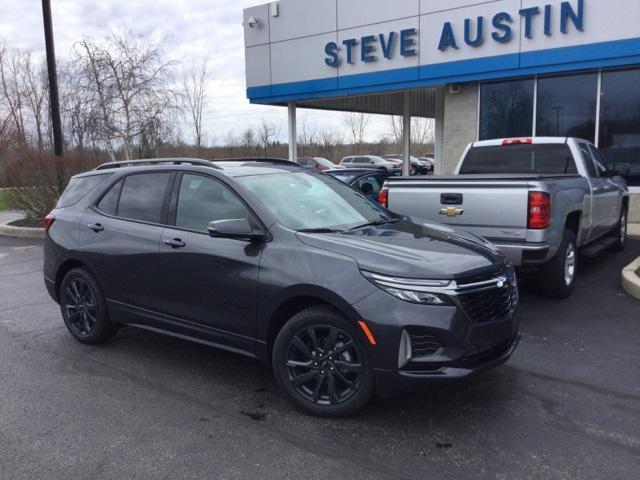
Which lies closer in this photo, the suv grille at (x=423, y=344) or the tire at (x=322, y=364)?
the suv grille at (x=423, y=344)

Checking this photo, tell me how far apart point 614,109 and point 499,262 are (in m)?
9.98

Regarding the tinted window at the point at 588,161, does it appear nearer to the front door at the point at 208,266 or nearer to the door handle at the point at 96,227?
the front door at the point at 208,266

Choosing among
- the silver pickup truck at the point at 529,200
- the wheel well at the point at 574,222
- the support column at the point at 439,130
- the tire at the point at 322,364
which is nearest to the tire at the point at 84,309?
the tire at the point at 322,364

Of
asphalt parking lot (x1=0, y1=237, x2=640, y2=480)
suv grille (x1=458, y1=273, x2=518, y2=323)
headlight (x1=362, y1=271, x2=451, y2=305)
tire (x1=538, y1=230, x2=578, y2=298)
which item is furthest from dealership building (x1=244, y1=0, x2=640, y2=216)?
headlight (x1=362, y1=271, x2=451, y2=305)

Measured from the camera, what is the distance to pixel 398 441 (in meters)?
3.45

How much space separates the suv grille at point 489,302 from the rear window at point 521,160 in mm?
4355

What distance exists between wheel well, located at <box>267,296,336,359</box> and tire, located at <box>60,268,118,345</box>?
6.54 feet

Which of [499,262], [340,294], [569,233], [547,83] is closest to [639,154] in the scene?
[547,83]

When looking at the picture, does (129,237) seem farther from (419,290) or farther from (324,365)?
(419,290)

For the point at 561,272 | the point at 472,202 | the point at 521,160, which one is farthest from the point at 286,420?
the point at 521,160

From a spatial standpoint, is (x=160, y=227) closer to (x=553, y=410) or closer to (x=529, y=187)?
(x=553, y=410)

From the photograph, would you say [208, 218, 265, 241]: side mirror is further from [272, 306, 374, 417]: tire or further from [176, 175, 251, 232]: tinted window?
[272, 306, 374, 417]: tire

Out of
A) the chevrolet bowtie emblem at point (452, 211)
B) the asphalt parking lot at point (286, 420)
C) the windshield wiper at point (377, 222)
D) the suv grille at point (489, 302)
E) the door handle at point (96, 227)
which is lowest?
the asphalt parking lot at point (286, 420)

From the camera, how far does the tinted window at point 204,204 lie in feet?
14.3
